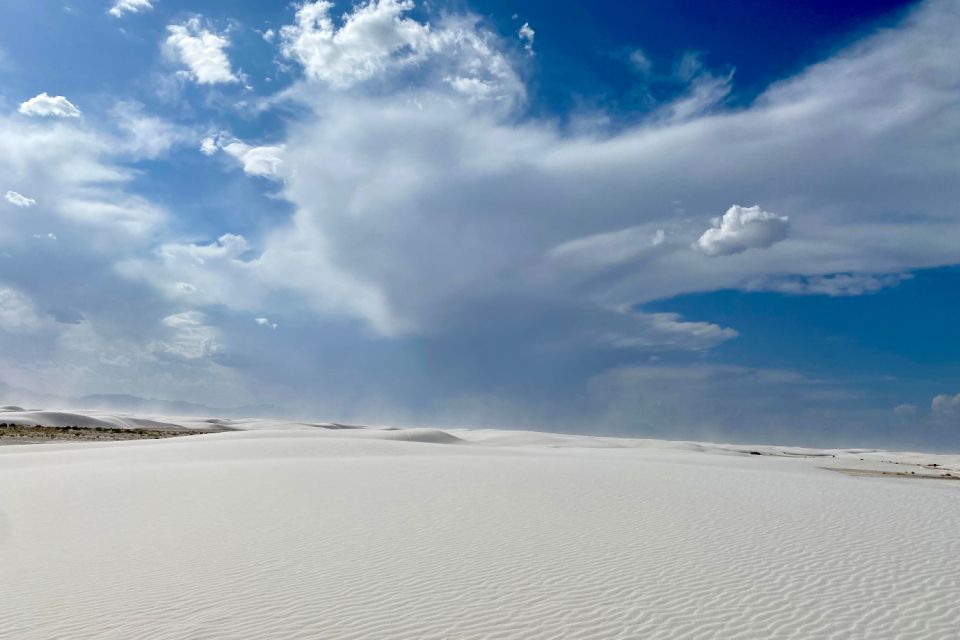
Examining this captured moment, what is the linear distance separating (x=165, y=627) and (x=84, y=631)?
826 millimetres

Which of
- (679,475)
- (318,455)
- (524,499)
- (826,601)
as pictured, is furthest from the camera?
(318,455)

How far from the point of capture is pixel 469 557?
10.7m

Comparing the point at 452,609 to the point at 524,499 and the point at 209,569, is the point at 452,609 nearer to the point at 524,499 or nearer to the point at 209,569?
the point at 209,569

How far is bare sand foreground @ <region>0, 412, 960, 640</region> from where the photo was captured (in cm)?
787

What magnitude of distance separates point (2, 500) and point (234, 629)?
525 inches

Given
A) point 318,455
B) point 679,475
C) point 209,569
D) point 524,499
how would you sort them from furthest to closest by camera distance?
point 318,455, point 679,475, point 524,499, point 209,569

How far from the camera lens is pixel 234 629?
7.52m

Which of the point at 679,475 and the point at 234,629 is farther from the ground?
the point at 679,475

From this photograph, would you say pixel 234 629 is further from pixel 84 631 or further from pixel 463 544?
pixel 463 544

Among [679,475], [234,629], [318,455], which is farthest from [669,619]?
[318,455]

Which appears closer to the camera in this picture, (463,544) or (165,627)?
(165,627)

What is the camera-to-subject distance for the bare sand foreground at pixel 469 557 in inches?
310

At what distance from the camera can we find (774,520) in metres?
14.3

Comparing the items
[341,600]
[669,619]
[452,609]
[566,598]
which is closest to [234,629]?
[341,600]
